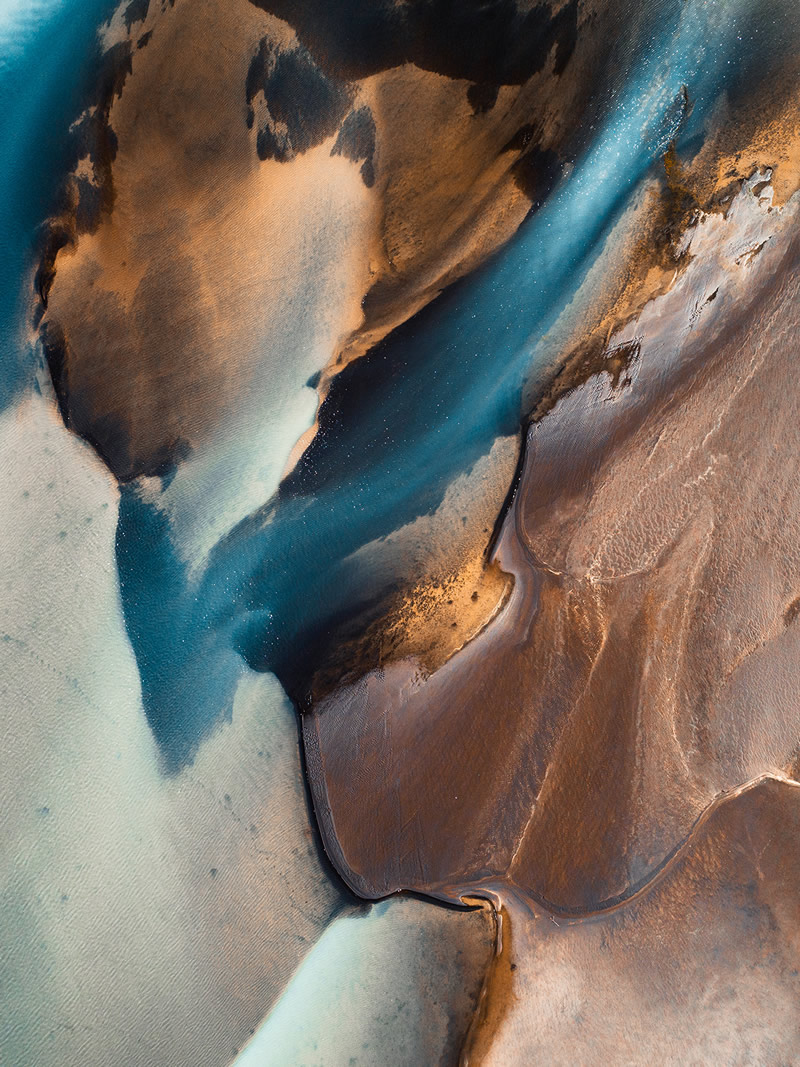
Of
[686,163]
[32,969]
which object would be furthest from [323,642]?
[686,163]

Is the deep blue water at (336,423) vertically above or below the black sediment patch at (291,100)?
below

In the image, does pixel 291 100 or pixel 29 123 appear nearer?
pixel 291 100

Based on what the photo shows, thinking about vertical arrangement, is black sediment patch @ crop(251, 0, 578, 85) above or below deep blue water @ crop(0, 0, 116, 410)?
above

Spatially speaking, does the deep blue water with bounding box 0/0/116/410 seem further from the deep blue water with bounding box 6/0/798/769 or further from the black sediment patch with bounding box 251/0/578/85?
the black sediment patch with bounding box 251/0/578/85

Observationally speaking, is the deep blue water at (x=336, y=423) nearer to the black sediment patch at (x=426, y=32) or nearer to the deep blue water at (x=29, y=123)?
the deep blue water at (x=29, y=123)

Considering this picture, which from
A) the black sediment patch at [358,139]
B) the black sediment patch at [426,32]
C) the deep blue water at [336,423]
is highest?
the black sediment patch at [426,32]

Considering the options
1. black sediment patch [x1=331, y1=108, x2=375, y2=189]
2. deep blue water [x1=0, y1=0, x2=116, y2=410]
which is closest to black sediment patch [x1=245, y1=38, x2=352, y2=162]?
black sediment patch [x1=331, y1=108, x2=375, y2=189]

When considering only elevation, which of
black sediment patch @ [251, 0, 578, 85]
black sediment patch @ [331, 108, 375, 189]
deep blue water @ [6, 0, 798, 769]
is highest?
black sediment patch @ [251, 0, 578, 85]

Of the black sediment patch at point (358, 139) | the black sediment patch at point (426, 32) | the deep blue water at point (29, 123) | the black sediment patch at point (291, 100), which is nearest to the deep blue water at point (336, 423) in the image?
the deep blue water at point (29, 123)

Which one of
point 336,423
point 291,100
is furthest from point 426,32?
point 336,423

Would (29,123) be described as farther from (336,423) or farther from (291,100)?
(336,423)

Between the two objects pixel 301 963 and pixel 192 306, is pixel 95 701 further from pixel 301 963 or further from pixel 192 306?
pixel 192 306
